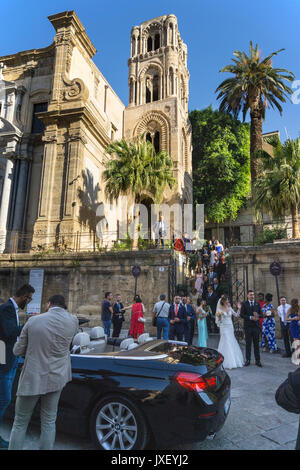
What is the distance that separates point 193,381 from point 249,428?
1.50 metres

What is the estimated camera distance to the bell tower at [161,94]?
2822cm

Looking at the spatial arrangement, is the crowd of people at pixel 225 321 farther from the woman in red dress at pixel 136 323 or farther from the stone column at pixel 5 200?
the stone column at pixel 5 200

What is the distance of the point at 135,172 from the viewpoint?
60.0 feet

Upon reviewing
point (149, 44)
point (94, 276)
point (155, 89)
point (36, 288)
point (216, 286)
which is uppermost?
point (149, 44)

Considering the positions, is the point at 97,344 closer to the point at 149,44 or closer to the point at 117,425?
the point at 117,425

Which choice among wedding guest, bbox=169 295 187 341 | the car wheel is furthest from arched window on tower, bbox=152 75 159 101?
the car wheel

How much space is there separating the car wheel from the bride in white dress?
479 cm

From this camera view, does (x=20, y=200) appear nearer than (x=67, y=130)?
No

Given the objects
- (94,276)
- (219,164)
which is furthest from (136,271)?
(219,164)

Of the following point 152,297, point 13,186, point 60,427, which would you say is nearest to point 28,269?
point 152,297

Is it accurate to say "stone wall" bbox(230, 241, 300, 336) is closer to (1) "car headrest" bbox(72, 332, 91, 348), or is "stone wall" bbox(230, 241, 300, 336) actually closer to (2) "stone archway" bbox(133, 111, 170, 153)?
(1) "car headrest" bbox(72, 332, 91, 348)

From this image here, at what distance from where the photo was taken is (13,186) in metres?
22.4

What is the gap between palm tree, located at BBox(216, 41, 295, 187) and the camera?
2055cm

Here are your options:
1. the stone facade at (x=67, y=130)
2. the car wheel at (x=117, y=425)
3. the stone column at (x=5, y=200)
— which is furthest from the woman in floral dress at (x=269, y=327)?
the stone column at (x=5, y=200)
